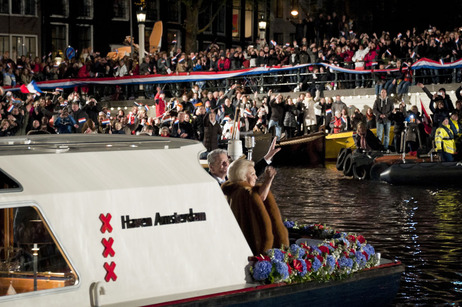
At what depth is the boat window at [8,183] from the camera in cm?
655

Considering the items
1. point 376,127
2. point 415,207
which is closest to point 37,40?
point 376,127

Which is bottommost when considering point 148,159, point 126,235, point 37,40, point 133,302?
point 133,302

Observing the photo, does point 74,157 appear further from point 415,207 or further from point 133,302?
point 415,207

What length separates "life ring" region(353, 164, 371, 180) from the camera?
24.6 meters

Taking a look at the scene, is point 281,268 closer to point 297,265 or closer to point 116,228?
point 297,265

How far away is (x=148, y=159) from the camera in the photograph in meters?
7.41

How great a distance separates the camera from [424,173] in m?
22.5

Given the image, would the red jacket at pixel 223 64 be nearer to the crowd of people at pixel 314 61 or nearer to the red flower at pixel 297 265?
the crowd of people at pixel 314 61

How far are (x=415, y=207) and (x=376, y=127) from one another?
39.9 ft

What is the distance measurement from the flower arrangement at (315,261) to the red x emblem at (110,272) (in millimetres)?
1339

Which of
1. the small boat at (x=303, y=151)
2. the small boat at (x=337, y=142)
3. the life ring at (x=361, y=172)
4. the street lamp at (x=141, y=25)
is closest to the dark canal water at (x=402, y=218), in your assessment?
the life ring at (x=361, y=172)

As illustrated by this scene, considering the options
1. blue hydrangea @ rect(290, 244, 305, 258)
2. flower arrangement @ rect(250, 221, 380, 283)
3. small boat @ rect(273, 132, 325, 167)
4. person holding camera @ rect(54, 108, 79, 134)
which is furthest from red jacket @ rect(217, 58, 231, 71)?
blue hydrangea @ rect(290, 244, 305, 258)

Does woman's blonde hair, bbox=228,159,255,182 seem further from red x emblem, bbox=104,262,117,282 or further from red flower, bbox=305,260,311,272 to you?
red x emblem, bbox=104,262,117,282

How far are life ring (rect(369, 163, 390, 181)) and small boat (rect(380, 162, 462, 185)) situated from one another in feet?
3.08
